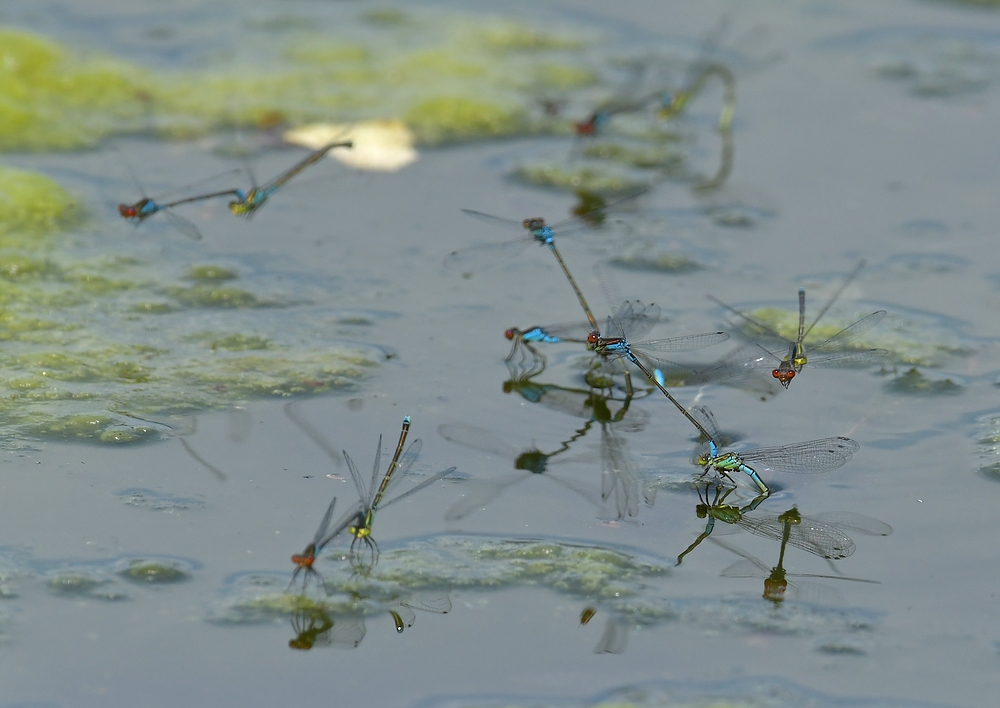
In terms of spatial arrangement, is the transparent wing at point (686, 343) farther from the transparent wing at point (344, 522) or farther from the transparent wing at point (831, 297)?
the transparent wing at point (344, 522)

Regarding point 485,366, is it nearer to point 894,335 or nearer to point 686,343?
point 686,343

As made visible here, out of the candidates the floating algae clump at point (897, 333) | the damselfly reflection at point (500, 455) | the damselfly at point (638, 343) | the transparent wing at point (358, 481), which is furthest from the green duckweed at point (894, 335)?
the transparent wing at point (358, 481)

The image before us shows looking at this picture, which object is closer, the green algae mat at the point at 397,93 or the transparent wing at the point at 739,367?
the transparent wing at the point at 739,367

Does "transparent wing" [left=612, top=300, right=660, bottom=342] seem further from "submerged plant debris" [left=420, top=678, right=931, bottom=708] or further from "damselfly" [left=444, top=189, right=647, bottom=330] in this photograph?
"submerged plant debris" [left=420, top=678, right=931, bottom=708]

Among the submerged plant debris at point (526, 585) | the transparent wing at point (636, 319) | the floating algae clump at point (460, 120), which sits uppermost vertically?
the floating algae clump at point (460, 120)

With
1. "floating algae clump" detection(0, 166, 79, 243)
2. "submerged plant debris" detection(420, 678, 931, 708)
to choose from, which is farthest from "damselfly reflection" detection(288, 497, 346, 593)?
"floating algae clump" detection(0, 166, 79, 243)
